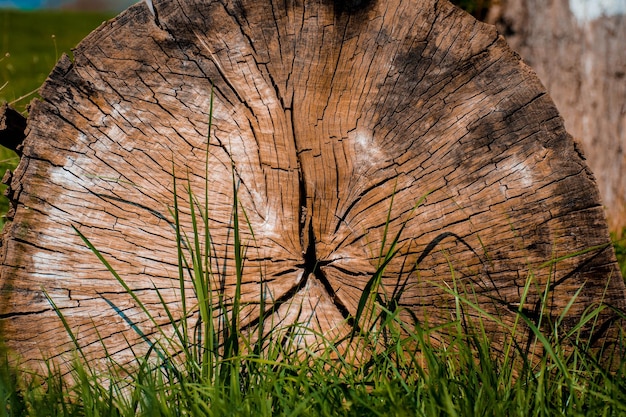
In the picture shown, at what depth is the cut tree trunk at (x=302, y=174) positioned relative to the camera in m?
1.82

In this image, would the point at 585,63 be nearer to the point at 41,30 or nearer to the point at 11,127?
the point at 11,127

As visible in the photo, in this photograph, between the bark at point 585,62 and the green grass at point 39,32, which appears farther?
the green grass at point 39,32

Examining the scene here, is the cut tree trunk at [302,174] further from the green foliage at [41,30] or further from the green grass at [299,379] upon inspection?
the green foliage at [41,30]

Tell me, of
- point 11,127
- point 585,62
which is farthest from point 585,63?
point 11,127

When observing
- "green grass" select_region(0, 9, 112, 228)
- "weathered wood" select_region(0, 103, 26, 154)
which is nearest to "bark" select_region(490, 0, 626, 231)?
"weathered wood" select_region(0, 103, 26, 154)

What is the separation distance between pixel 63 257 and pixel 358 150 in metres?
1.00

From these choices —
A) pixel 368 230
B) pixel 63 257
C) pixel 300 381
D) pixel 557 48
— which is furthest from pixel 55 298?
pixel 557 48

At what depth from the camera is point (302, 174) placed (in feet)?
6.37

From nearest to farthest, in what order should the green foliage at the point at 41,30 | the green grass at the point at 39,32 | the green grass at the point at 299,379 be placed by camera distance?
the green grass at the point at 299,379
the green grass at the point at 39,32
the green foliage at the point at 41,30

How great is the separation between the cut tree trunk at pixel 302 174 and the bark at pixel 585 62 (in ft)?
6.69

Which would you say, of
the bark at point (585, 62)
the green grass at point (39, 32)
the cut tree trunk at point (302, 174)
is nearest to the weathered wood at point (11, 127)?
the cut tree trunk at point (302, 174)

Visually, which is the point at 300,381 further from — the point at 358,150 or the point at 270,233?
the point at 358,150

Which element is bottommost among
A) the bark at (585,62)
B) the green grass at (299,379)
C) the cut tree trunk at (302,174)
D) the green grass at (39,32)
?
the green grass at (299,379)

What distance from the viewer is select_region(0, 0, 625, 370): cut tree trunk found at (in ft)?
5.97
